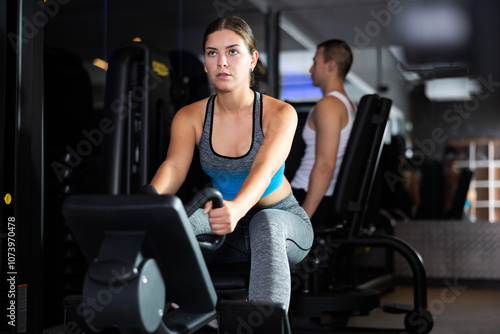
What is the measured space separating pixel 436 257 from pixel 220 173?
3876 mm

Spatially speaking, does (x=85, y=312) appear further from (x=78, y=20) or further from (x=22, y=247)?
(x=78, y=20)

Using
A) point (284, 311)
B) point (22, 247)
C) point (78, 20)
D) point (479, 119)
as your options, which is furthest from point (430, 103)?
point (284, 311)

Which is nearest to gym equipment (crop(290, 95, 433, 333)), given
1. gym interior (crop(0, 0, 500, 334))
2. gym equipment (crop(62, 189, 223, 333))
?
gym interior (crop(0, 0, 500, 334))

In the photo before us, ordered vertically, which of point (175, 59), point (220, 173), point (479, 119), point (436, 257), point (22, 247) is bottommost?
point (436, 257)

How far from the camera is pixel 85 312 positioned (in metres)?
1.19

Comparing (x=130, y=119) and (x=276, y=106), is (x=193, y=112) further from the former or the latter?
(x=130, y=119)

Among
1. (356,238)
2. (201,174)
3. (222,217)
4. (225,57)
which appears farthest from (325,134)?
(222,217)

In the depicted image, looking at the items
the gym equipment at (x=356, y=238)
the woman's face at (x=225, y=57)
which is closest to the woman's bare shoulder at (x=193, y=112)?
the woman's face at (x=225, y=57)

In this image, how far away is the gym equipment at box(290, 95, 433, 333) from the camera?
2564 mm

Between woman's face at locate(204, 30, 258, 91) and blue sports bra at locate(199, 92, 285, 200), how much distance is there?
0.13 metres

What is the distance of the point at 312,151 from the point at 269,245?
4.58 feet

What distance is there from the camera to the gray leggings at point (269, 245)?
140 cm

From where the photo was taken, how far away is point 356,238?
2.61 m

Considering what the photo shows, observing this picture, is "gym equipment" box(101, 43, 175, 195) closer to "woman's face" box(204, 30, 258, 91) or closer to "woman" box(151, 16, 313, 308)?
"woman" box(151, 16, 313, 308)
